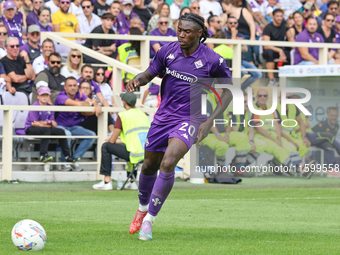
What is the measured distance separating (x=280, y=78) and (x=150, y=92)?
3.37 m

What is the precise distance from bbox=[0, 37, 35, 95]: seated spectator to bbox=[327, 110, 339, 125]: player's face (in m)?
6.48

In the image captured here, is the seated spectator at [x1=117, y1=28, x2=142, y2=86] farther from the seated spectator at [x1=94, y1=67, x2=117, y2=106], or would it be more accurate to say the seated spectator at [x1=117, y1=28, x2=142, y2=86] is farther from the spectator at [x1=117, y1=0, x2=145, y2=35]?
the seated spectator at [x1=94, y1=67, x2=117, y2=106]

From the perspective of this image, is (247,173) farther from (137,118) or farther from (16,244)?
(16,244)

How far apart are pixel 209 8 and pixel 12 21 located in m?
5.58

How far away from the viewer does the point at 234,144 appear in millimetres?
12773

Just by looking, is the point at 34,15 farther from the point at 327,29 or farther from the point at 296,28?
the point at 327,29

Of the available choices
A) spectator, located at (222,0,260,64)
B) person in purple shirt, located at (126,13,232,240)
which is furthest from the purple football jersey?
spectator, located at (222,0,260,64)

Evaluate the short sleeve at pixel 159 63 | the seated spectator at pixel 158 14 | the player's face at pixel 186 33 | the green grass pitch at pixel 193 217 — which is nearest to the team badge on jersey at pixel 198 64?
the player's face at pixel 186 33

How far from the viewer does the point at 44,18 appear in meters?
14.4

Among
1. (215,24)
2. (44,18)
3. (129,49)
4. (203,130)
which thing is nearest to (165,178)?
(203,130)

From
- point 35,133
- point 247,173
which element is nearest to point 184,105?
point 35,133

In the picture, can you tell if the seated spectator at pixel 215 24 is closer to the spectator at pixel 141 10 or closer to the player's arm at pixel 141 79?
the spectator at pixel 141 10

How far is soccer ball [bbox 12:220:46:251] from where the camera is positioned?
5133 millimetres

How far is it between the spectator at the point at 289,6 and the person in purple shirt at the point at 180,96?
43.3ft
